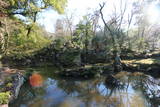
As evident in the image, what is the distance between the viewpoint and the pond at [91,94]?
8672 millimetres

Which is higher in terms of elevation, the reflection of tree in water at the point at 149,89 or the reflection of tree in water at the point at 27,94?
the reflection of tree in water at the point at 149,89

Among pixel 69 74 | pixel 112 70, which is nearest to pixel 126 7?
pixel 112 70

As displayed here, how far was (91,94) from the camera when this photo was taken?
34.0 ft

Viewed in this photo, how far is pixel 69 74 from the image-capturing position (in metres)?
15.5

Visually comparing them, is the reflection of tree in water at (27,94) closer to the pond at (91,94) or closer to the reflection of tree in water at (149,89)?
the pond at (91,94)

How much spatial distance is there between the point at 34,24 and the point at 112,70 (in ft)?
38.2

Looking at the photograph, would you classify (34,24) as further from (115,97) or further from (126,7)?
(126,7)

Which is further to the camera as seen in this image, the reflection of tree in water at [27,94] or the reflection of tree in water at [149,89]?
the reflection of tree in water at [27,94]

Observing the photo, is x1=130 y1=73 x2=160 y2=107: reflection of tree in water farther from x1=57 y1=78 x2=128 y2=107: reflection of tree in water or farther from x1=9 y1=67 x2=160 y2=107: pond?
x1=57 y1=78 x2=128 y2=107: reflection of tree in water

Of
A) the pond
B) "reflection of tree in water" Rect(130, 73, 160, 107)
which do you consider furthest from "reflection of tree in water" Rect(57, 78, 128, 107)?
"reflection of tree in water" Rect(130, 73, 160, 107)

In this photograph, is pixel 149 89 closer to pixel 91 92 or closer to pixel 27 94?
pixel 91 92

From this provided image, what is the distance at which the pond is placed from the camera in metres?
8.67

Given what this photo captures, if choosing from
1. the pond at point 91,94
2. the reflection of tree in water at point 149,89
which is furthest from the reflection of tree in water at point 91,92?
the reflection of tree in water at point 149,89

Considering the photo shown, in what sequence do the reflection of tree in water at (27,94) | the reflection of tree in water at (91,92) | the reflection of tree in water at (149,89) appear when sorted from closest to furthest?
1. the reflection of tree in water at (149,89)
2. the reflection of tree in water at (91,92)
3. the reflection of tree in water at (27,94)
